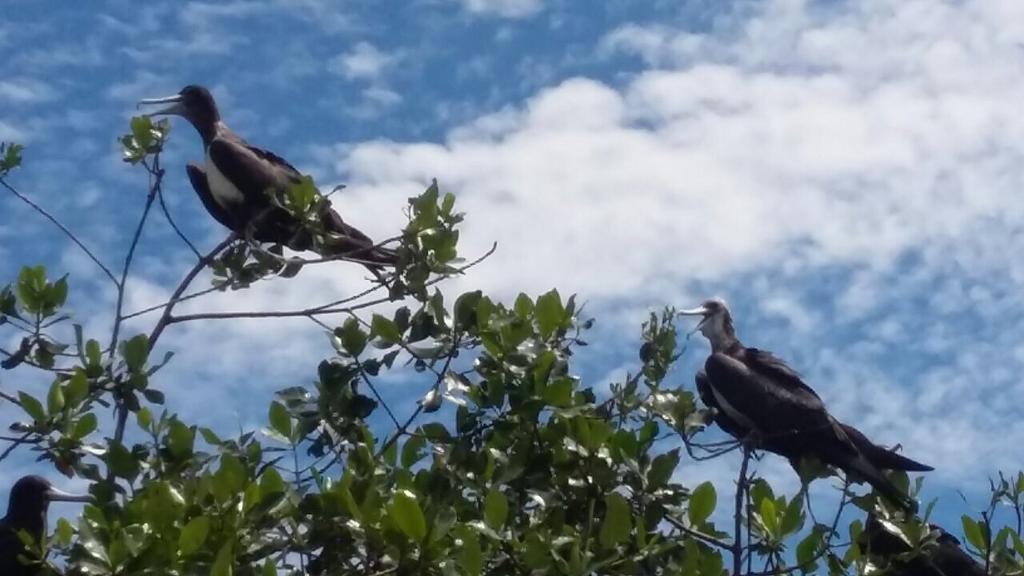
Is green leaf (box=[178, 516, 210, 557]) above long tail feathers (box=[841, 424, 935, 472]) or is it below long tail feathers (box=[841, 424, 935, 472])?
below

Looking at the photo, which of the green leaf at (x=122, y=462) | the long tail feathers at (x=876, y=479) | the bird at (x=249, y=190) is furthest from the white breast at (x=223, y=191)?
the green leaf at (x=122, y=462)

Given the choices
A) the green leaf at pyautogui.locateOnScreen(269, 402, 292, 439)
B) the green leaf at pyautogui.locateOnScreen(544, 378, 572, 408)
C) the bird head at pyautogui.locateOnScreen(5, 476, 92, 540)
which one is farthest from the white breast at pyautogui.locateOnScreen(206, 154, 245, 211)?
the green leaf at pyautogui.locateOnScreen(544, 378, 572, 408)

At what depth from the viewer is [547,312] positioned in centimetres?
Answer: 439

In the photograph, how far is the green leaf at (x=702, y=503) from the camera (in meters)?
4.09

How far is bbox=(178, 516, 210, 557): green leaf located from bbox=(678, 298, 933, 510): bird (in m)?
3.16

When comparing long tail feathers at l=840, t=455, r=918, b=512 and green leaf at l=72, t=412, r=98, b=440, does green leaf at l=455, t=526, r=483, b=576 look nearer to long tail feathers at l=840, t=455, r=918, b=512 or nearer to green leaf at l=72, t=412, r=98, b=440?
green leaf at l=72, t=412, r=98, b=440

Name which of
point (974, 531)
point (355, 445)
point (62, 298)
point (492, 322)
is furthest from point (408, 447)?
point (974, 531)

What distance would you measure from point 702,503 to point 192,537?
1271 millimetres

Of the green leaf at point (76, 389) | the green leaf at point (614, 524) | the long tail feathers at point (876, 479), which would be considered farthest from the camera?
the long tail feathers at point (876, 479)

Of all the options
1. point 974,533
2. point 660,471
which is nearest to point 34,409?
point 660,471

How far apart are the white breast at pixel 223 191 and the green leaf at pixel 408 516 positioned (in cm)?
341

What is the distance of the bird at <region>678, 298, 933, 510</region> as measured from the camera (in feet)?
21.2

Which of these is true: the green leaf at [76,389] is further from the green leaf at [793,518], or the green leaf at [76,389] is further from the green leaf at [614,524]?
the green leaf at [793,518]

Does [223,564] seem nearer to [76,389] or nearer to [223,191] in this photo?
[76,389]
